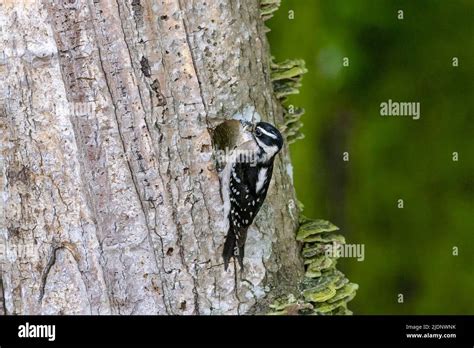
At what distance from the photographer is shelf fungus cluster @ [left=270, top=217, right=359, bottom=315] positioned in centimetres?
349

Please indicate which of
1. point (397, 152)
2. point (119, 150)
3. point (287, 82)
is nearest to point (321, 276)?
point (287, 82)

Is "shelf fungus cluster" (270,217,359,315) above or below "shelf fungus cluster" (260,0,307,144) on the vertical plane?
below

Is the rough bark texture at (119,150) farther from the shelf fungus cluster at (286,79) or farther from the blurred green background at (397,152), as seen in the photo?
the blurred green background at (397,152)

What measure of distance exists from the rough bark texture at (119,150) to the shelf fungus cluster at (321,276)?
11.5 inches

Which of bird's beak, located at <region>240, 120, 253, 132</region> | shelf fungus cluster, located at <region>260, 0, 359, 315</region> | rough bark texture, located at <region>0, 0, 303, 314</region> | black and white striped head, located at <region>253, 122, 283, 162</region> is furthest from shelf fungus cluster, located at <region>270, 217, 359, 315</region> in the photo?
bird's beak, located at <region>240, 120, 253, 132</region>

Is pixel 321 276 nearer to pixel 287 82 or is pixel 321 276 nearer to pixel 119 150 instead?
pixel 287 82

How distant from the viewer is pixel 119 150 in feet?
10.2

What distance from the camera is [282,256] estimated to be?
346 cm

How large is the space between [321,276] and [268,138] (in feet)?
2.27

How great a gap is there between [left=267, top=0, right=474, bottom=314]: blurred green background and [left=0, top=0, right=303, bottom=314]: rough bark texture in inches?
48.3

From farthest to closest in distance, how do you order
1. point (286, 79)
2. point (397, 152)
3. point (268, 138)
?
point (397, 152), point (286, 79), point (268, 138)

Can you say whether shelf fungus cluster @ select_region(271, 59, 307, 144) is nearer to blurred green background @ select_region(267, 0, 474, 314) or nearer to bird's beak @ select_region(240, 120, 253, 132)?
bird's beak @ select_region(240, 120, 253, 132)

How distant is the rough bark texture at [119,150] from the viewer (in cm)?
305

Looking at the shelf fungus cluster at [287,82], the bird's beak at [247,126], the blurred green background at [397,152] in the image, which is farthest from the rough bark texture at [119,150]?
the blurred green background at [397,152]
